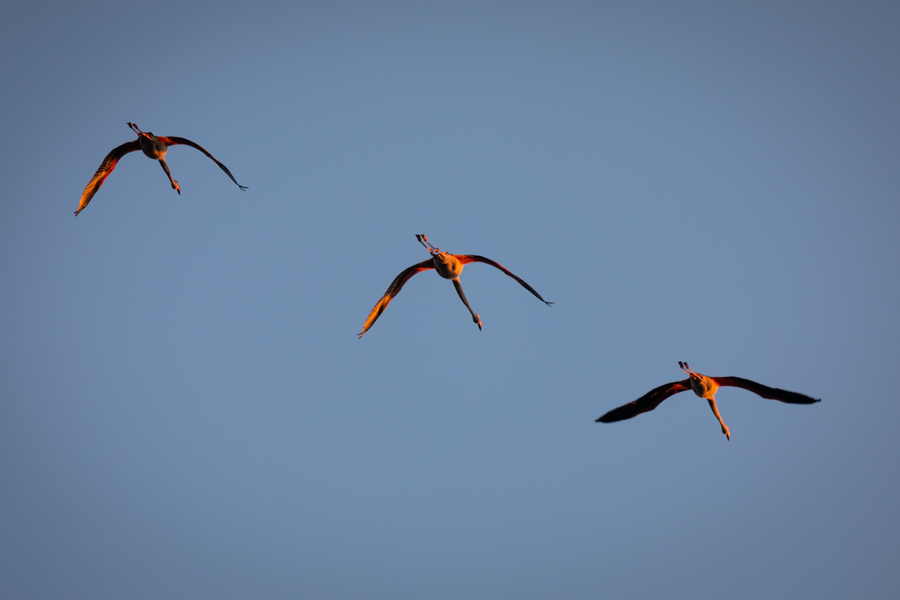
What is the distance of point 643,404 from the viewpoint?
16.2 m

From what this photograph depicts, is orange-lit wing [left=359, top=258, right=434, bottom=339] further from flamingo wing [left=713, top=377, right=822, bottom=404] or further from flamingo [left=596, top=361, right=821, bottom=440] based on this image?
flamingo wing [left=713, top=377, right=822, bottom=404]

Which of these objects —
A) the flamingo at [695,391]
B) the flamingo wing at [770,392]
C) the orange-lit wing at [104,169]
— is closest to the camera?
the flamingo wing at [770,392]

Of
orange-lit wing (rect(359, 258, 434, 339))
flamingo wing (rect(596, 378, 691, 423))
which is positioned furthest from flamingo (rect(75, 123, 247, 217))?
flamingo wing (rect(596, 378, 691, 423))

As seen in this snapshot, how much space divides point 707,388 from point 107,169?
15559mm

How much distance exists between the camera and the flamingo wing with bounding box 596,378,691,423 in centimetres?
1561

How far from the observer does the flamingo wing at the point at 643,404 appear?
15.6 meters

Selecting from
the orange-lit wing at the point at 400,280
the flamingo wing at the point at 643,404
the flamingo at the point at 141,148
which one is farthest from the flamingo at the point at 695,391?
the flamingo at the point at 141,148

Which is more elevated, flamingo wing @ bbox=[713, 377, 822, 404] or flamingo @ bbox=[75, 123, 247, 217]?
flamingo @ bbox=[75, 123, 247, 217]

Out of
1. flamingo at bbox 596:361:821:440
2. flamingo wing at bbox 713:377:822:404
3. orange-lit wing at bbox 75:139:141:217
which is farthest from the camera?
orange-lit wing at bbox 75:139:141:217

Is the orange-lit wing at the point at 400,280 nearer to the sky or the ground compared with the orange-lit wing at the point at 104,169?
nearer to the ground

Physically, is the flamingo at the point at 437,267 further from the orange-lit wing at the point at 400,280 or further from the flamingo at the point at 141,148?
the flamingo at the point at 141,148

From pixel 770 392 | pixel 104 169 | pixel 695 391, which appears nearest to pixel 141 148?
pixel 104 169

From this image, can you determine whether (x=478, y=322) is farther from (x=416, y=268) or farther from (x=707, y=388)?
(x=707, y=388)

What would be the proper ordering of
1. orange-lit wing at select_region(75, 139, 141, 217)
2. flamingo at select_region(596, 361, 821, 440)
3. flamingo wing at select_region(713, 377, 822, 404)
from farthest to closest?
orange-lit wing at select_region(75, 139, 141, 217) < flamingo at select_region(596, 361, 821, 440) < flamingo wing at select_region(713, 377, 822, 404)
